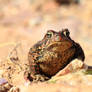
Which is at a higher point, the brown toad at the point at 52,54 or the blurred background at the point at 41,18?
the blurred background at the point at 41,18

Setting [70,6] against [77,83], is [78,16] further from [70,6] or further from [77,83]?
[77,83]

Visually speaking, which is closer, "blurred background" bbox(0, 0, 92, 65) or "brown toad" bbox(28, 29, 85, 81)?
"brown toad" bbox(28, 29, 85, 81)

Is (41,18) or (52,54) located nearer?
(52,54)

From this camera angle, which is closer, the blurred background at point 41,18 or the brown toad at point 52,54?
the brown toad at point 52,54

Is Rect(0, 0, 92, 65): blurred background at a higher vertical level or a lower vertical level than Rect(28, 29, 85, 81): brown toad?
higher
